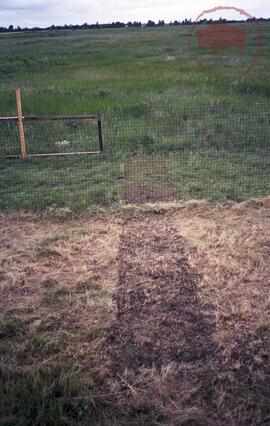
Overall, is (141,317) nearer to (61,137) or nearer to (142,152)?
(142,152)

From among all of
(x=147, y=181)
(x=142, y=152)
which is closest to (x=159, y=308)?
(x=147, y=181)

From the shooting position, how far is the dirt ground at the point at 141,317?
246 cm

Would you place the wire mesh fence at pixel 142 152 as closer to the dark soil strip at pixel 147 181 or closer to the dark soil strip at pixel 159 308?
the dark soil strip at pixel 147 181

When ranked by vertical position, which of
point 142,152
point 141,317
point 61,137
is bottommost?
point 141,317

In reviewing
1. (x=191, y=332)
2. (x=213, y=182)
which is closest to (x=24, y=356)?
(x=191, y=332)

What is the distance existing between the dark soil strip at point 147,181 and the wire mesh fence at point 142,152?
0.04ft

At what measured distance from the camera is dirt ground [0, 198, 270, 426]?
2461 mm

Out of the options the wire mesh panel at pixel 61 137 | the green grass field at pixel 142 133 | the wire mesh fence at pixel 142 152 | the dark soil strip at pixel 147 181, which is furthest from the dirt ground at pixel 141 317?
the wire mesh panel at pixel 61 137

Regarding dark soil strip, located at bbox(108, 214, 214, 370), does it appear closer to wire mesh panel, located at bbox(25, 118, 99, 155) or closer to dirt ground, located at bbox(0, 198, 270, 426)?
dirt ground, located at bbox(0, 198, 270, 426)

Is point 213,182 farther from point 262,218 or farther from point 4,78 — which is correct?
point 4,78

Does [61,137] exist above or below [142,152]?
above

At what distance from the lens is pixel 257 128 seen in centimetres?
917

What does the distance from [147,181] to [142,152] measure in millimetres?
1581

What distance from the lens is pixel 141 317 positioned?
3.20 metres
